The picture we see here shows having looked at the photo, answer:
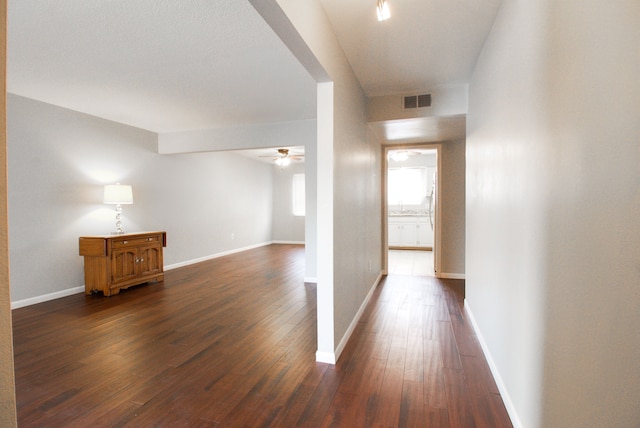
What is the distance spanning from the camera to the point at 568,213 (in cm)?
111

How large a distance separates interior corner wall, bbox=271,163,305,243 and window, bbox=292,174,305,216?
0.10 m

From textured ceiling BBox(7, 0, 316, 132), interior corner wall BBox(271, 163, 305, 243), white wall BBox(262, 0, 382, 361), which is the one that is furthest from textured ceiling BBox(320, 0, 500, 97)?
interior corner wall BBox(271, 163, 305, 243)

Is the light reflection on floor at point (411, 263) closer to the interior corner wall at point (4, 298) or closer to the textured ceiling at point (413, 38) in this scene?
the textured ceiling at point (413, 38)

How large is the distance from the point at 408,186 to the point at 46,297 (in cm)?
792

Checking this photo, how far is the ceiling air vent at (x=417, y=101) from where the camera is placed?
11.5ft

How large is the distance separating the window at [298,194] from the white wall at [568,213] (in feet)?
25.8

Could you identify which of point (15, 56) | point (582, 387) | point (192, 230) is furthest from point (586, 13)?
point (192, 230)

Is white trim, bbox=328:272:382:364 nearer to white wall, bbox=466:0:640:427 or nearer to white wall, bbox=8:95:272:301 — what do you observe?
white wall, bbox=466:0:640:427

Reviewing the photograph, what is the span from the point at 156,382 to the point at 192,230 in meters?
4.68

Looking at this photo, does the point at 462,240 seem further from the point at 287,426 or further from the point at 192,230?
the point at 192,230

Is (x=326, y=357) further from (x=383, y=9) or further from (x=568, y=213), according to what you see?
(x=383, y=9)

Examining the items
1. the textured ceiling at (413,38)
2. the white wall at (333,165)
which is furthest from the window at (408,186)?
the white wall at (333,165)

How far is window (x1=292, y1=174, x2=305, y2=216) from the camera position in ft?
31.9

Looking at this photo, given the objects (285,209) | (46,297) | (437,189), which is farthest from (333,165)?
(285,209)
